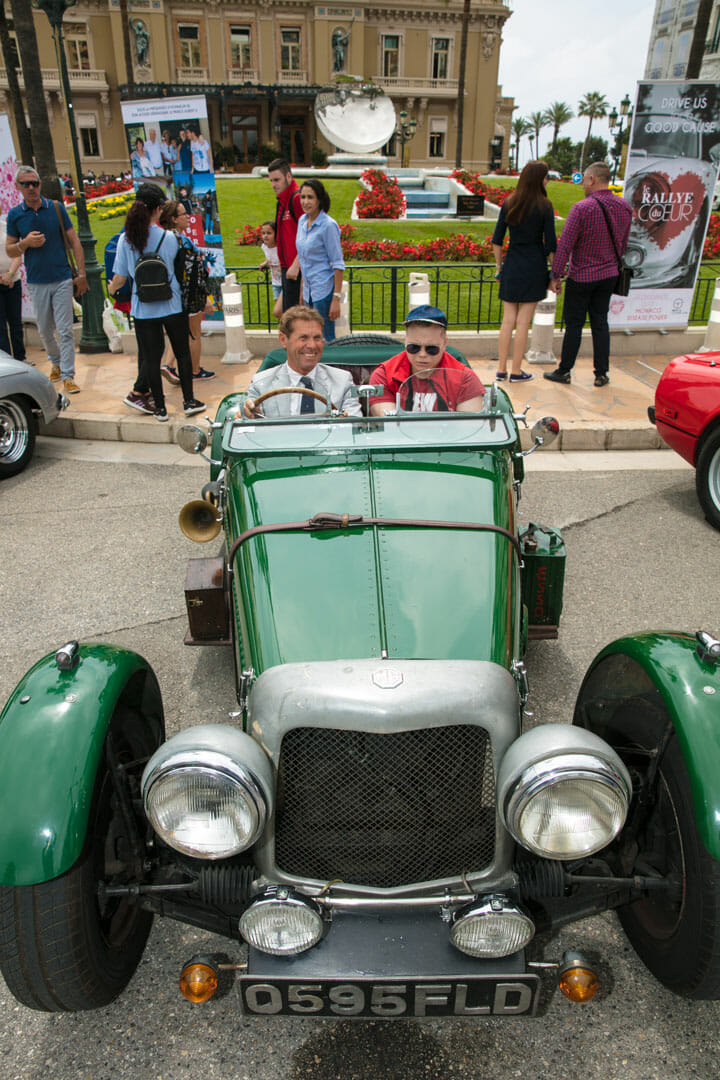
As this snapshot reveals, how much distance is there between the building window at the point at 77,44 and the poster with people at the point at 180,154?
5481 centimetres

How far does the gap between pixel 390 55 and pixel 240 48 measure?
11.5 m

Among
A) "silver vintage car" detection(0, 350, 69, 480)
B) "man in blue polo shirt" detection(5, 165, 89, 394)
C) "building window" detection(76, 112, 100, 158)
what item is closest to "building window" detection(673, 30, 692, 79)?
"building window" detection(76, 112, 100, 158)

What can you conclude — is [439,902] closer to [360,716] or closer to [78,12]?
[360,716]

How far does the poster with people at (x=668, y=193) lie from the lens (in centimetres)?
862

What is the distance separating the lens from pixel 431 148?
61500 mm

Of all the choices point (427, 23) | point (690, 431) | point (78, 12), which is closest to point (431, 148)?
point (427, 23)

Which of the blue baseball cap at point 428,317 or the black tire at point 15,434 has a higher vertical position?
the blue baseball cap at point 428,317

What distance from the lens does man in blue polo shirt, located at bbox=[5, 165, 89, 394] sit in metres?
7.40

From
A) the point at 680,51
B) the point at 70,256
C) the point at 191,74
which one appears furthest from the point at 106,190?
the point at 680,51

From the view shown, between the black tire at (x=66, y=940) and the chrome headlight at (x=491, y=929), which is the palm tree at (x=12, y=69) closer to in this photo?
the black tire at (x=66, y=940)

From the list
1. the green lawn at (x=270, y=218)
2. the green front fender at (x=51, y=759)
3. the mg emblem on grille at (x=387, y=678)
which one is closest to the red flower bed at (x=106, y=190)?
the green lawn at (x=270, y=218)

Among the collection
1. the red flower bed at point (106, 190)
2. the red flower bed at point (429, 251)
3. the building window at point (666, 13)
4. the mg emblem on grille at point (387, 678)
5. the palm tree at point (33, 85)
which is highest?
the building window at point (666, 13)

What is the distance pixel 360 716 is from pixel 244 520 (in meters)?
1.11

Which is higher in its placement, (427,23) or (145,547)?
(427,23)
